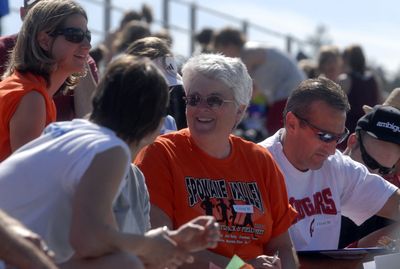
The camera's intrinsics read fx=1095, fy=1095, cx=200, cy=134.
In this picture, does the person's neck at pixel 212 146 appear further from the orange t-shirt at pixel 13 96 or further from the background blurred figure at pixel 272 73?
the background blurred figure at pixel 272 73

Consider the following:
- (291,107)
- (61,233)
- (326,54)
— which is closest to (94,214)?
(61,233)

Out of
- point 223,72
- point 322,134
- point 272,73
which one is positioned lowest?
point 272,73

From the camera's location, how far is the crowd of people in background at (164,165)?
12.0ft

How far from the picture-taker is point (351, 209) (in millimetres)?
5934

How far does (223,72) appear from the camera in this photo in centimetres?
508

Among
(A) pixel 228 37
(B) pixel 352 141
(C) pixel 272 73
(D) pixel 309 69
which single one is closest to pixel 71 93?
(B) pixel 352 141

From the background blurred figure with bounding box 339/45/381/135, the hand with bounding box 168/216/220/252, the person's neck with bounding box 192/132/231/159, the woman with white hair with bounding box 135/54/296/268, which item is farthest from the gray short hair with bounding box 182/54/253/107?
the background blurred figure with bounding box 339/45/381/135

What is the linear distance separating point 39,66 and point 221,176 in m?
0.97

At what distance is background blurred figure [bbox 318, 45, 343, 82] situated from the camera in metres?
10.1

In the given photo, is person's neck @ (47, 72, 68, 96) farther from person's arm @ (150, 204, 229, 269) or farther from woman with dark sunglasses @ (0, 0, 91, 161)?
person's arm @ (150, 204, 229, 269)

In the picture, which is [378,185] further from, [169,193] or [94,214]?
[94,214]

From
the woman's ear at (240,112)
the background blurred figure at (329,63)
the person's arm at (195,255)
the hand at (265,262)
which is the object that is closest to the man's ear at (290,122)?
the woman's ear at (240,112)

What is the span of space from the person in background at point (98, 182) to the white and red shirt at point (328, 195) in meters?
1.84

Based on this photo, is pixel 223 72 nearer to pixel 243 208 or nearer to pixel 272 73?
pixel 243 208
